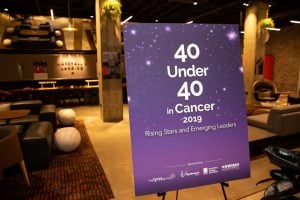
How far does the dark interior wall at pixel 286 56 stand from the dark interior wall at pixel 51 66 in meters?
9.69

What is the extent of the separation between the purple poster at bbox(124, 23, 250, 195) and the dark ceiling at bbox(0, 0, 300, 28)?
22.4 ft

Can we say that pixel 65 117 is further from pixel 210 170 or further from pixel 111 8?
pixel 210 170

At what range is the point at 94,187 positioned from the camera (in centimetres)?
291

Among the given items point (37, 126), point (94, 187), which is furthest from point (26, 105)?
point (94, 187)

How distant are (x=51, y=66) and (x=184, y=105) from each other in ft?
30.7

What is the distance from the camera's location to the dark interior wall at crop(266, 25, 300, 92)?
1205 cm

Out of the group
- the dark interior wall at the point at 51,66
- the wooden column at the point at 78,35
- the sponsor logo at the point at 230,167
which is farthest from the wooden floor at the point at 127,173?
the wooden column at the point at 78,35

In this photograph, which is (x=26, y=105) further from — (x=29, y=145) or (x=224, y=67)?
(x=224, y=67)

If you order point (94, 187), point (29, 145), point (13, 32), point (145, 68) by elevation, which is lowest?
point (94, 187)

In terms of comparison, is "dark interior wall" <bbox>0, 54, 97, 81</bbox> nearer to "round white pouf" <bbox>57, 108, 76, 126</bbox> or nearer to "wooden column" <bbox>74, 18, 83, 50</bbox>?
"wooden column" <bbox>74, 18, 83, 50</bbox>

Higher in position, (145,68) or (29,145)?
(145,68)

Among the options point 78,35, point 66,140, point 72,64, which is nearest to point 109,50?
point 66,140

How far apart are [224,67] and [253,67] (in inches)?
296

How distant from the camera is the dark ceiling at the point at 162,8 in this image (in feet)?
28.9
